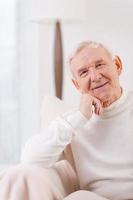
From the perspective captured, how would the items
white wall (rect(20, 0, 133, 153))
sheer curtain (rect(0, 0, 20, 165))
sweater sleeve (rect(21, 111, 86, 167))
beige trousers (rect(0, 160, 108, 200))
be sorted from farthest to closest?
sheer curtain (rect(0, 0, 20, 165)) → white wall (rect(20, 0, 133, 153)) → sweater sleeve (rect(21, 111, 86, 167)) → beige trousers (rect(0, 160, 108, 200))

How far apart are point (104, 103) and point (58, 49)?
1.24 meters

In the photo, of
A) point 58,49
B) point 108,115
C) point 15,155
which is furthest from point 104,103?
point 15,155

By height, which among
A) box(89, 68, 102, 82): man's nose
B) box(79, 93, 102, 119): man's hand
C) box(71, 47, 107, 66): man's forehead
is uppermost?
box(71, 47, 107, 66): man's forehead

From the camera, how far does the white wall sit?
2.71 metres

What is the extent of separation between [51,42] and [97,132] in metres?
1.57

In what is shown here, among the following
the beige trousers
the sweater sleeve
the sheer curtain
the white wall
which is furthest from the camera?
the sheer curtain

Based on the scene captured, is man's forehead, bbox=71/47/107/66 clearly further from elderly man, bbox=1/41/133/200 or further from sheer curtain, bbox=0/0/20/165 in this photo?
sheer curtain, bbox=0/0/20/165

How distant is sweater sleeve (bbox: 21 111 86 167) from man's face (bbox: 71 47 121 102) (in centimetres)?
9

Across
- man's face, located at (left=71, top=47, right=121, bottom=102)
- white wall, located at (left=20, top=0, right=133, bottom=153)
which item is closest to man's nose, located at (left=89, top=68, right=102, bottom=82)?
man's face, located at (left=71, top=47, right=121, bottom=102)

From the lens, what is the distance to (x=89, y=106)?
135 cm

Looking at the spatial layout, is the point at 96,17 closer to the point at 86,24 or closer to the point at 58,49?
the point at 86,24

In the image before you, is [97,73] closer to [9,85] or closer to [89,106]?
[89,106]

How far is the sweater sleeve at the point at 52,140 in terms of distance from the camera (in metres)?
1.33

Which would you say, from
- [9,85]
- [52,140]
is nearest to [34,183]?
[52,140]
